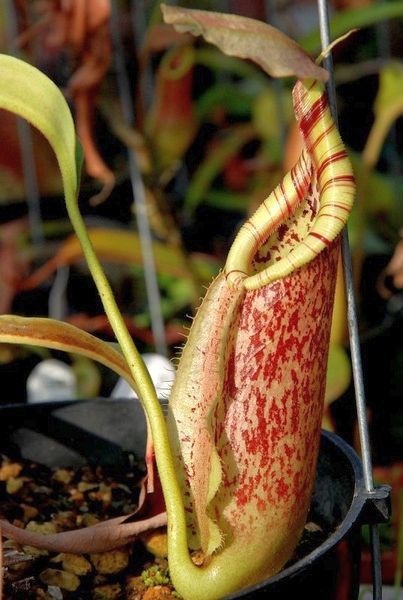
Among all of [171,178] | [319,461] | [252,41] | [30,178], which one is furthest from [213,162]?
[252,41]

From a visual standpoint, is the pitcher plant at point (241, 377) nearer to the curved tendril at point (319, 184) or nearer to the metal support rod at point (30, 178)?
the curved tendril at point (319, 184)

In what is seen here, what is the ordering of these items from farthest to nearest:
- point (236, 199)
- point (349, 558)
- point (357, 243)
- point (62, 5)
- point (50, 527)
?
1. point (236, 199)
2. point (357, 243)
3. point (62, 5)
4. point (50, 527)
5. point (349, 558)

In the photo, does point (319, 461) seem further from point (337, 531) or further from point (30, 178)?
point (30, 178)

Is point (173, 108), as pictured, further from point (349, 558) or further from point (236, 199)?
point (349, 558)

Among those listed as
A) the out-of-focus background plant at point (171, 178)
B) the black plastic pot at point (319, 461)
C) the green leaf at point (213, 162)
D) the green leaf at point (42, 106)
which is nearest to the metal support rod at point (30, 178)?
the out-of-focus background plant at point (171, 178)

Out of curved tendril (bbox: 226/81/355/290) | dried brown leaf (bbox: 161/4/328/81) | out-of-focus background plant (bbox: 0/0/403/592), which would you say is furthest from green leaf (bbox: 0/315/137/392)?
out-of-focus background plant (bbox: 0/0/403/592)

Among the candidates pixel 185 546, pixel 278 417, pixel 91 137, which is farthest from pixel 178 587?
pixel 91 137
